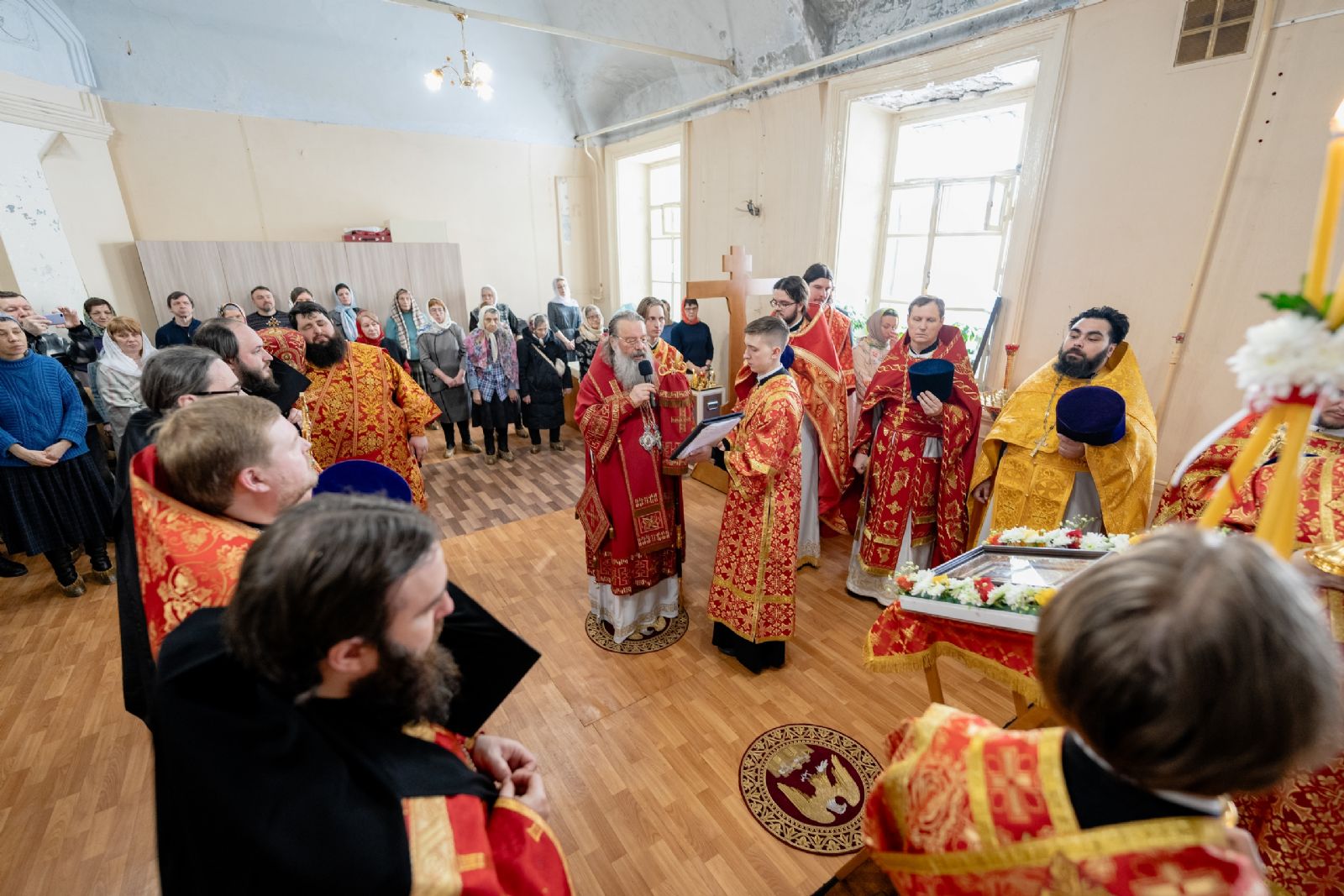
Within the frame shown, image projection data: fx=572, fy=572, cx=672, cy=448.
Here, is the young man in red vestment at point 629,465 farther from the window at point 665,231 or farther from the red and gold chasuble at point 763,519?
the window at point 665,231

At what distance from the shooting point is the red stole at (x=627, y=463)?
3213mm

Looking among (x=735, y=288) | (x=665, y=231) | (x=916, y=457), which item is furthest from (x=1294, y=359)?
(x=665, y=231)

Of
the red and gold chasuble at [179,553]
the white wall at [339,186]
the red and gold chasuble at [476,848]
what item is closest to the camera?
the red and gold chasuble at [476,848]

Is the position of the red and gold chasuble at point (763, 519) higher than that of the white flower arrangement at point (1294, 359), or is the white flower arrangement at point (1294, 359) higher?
the white flower arrangement at point (1294, 359)

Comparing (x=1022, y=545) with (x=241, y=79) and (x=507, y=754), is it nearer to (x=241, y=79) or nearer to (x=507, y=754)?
(x=507, y=754)

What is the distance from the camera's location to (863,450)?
4113 mm

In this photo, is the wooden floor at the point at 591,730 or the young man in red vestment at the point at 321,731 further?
the wooden floor at the point at 591,730

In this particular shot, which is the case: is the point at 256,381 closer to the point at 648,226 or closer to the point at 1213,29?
the point at 1213,29

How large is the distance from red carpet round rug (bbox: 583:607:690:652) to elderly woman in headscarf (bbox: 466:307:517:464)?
367cm

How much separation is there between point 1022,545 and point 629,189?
904cm

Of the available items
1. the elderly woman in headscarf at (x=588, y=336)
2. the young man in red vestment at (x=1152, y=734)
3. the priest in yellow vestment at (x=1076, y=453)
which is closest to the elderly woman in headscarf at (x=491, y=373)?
the elderly woman in headscarf at (x=588, y=336)

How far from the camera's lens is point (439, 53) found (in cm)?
822

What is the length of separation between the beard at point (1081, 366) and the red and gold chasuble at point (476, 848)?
3134mm

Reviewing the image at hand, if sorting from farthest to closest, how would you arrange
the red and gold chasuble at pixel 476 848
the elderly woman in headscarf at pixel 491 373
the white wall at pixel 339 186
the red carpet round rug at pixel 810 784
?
the white wall at pixel 339 186 → the elderly woman in headscarf at pixel 491 373 → the red carpet round rug at pixel 810 784 → the red and gold chasuble at pixel 476 848
